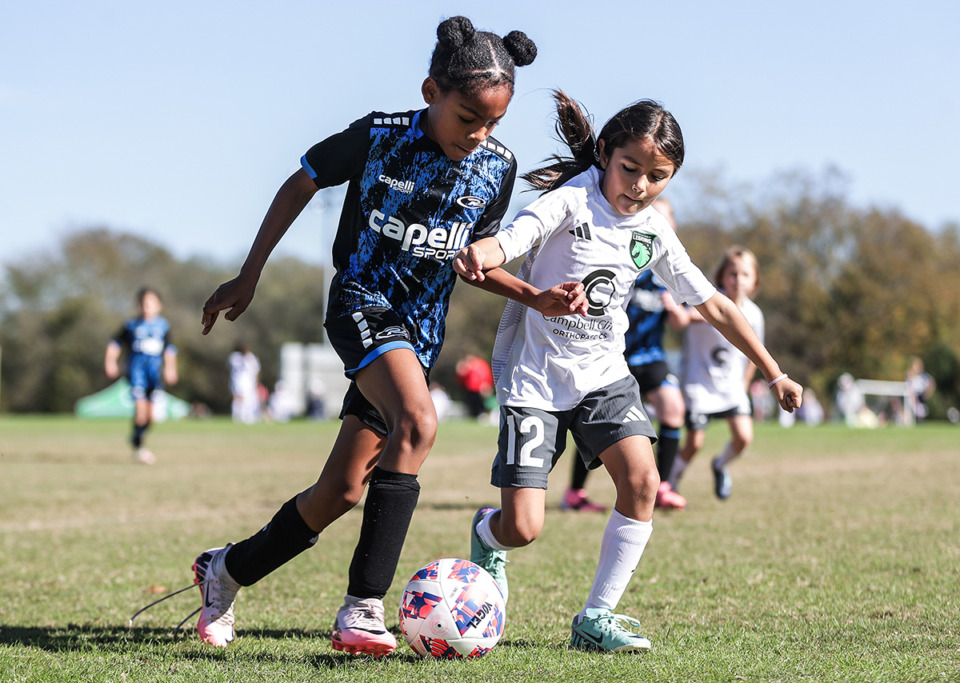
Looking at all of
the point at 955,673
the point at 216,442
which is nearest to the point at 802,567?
the point at 955,673

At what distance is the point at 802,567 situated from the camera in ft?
17.5

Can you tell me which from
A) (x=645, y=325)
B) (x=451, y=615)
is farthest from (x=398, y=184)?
(x=645, y=325)

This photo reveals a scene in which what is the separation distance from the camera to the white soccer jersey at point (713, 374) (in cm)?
849

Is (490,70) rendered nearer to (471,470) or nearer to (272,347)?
(471,470)

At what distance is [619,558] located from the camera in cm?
374

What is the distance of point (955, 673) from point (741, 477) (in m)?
8.81

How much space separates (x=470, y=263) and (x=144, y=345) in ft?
36.4

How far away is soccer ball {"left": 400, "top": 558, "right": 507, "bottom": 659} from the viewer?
342 centimetres

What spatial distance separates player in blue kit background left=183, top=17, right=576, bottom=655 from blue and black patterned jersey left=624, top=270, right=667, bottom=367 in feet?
13.7

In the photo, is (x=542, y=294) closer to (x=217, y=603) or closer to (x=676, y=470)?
(x=217, y=603)

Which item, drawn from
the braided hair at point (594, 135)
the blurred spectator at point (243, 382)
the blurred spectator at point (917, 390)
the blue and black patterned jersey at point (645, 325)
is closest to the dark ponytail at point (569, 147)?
the braided hair at point (594, 135)

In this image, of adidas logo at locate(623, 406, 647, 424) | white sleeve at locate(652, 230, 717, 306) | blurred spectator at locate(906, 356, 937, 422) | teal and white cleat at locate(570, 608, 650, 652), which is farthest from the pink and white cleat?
blurred spectator at locate(906, 356, 937, 422)

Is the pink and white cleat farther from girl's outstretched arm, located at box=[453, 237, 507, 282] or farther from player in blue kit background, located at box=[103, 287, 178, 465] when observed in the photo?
player in blue kit background, located at box=[103, 287, 178, 465]

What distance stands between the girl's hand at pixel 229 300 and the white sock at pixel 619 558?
1486mm
